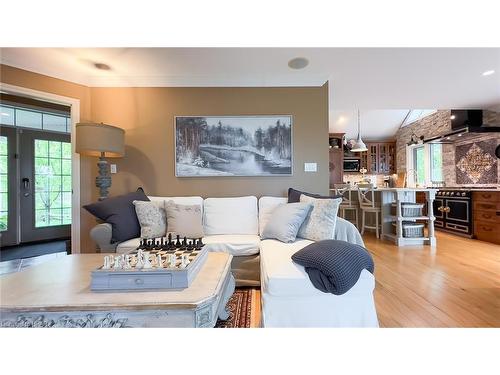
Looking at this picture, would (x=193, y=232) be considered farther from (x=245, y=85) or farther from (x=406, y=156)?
(x=406, y=156)

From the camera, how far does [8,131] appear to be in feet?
13.0

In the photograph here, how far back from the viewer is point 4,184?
394 centimetres

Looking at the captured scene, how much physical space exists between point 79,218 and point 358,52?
367cm

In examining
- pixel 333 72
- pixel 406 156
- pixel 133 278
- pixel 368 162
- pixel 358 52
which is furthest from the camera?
pixel 368 162

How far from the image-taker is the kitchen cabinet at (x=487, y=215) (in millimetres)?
3814

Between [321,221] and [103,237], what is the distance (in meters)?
1.91

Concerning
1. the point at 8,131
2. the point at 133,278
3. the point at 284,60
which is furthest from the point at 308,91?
the point at 8,131

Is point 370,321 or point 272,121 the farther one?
point 272,121

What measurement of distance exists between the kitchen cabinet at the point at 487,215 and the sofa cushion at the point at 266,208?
3681 mm

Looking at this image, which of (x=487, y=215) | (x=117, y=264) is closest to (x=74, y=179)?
→ (x=117, y=264)

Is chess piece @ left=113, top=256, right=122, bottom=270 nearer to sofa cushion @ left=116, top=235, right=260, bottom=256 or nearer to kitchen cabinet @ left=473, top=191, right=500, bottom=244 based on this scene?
sofa cushion @ left=116, top=235, right=260, bottom=256

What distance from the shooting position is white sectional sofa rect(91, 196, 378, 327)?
55.6 inches

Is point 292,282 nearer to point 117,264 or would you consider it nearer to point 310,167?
point 117,264

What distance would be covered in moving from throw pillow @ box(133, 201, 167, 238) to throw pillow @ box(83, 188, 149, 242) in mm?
63
